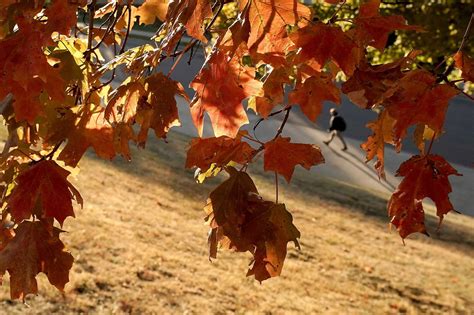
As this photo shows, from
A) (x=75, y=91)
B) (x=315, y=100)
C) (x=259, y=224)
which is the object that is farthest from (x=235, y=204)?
(x=75, y=91)

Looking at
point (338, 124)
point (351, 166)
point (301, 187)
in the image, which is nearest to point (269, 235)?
point (301, 187)

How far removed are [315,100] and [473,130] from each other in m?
16.0

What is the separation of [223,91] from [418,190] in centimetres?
63

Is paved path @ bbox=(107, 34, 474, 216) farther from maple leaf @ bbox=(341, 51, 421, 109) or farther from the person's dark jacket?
maple leaf @ bbox=(341, 51, 421, 109)

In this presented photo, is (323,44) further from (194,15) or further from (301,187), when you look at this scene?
(301,187)

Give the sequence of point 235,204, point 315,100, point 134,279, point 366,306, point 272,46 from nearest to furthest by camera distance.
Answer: point 272,46 < point 235,204 < point 315,100 < point 134,279 < point 366,306

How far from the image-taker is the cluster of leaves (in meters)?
1.32

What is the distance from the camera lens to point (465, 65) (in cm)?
146

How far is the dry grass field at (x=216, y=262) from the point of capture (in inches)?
167

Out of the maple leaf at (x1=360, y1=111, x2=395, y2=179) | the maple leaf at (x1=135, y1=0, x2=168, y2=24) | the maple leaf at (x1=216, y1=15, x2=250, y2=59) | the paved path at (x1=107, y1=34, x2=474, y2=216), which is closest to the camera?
the maple leaf at (x1=216, y1=15, x2=250, y2=59)

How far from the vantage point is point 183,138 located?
10492 mm

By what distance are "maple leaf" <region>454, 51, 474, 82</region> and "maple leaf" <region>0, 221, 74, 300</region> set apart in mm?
1058

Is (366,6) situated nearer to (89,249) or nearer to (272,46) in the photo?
(272,46)

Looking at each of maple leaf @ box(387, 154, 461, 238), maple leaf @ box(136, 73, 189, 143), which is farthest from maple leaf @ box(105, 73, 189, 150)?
maple leaf @ box(387, 154, 461, 238)
